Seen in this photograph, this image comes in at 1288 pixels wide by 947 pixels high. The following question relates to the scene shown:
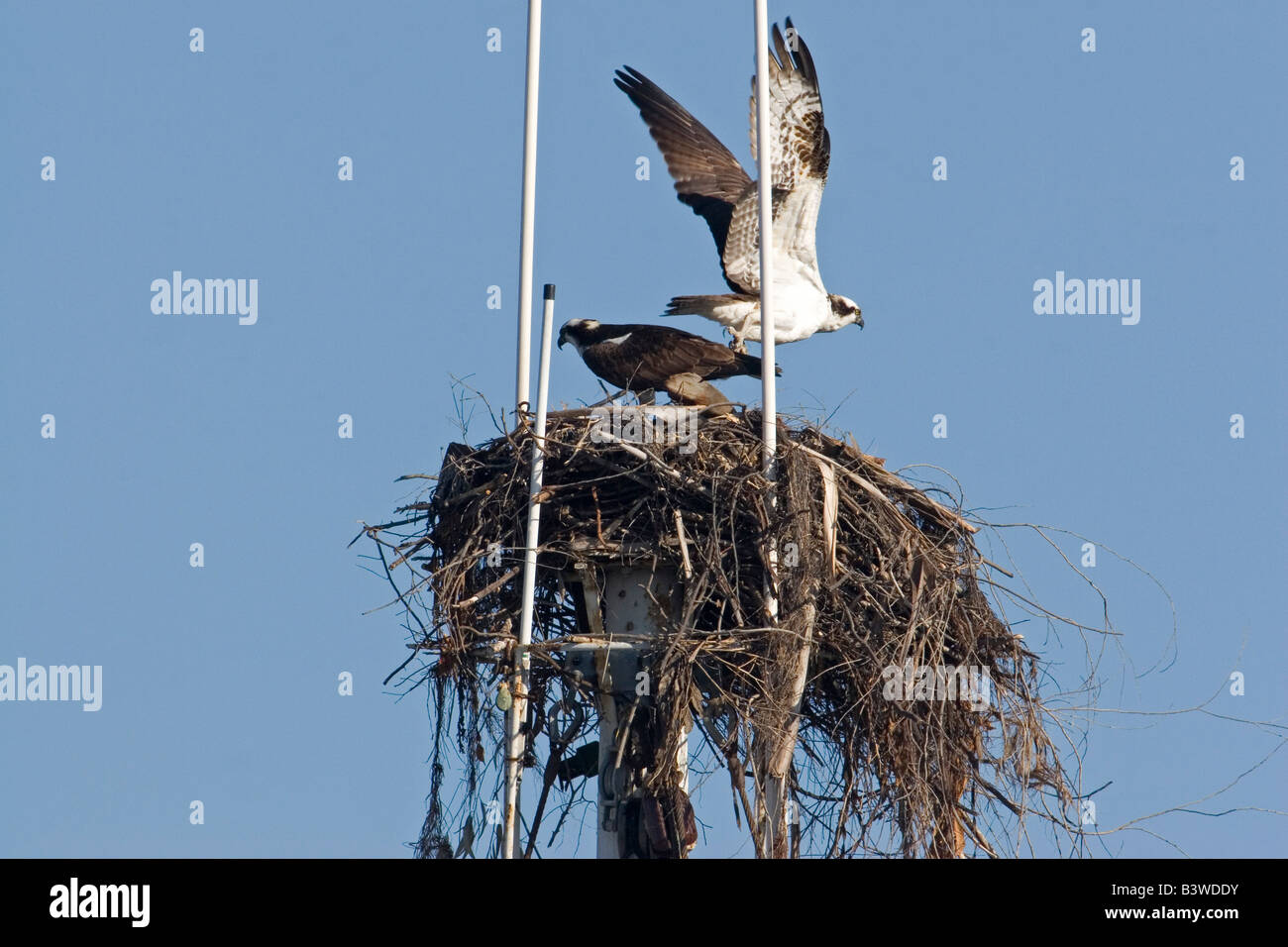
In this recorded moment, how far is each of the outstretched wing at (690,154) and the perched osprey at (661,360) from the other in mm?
2242

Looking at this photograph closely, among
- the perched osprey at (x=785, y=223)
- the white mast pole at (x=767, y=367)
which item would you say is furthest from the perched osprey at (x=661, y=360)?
the white mast pole at (x=767, y=367)

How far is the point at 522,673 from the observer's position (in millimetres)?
11680

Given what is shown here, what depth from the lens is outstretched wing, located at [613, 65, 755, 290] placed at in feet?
52.0

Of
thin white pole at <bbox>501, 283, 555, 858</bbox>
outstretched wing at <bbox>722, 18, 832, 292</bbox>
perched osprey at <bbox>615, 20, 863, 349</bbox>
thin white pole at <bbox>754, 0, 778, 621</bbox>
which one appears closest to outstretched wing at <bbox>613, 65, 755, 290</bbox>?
perched osprey at <bbox>615, 20, 863, 349</bbox>

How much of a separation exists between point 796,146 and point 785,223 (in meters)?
0.60

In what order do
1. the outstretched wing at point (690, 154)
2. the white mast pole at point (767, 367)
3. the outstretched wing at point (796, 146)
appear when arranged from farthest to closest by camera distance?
the outstretched wing at point (690, 154)
the outstretched wing at point (796, 146)
the white mast pole at point (767, 367)

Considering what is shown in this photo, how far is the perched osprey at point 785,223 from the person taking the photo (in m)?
14.4

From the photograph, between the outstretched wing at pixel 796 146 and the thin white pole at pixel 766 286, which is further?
the outstretched wing at pixel 796 146

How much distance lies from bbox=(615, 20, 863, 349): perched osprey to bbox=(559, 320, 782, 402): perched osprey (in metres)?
0.90

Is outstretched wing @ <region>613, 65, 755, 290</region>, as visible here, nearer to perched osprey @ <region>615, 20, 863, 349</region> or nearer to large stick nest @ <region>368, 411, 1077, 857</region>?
perched osprey @ <region>615, 20, 863, 349</region>

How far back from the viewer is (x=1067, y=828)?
1119cm

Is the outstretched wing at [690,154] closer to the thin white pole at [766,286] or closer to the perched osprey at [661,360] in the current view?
the perched osprey at [661,360]

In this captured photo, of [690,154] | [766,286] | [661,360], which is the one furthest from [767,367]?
[690,154]
